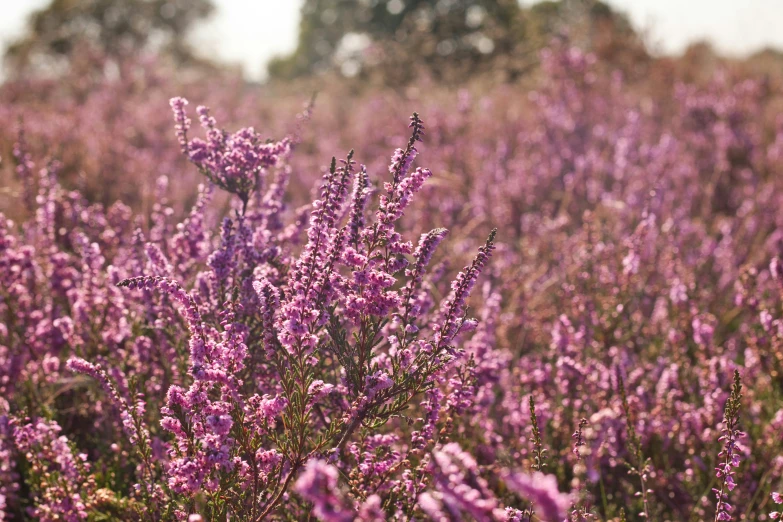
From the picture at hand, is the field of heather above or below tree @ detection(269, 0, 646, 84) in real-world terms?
A: below

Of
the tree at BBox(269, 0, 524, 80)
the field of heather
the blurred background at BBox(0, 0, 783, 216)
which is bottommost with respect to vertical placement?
the field of heather

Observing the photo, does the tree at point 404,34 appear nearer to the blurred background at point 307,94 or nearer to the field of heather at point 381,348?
the blurred background at point 307,94

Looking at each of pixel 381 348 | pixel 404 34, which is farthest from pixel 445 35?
pixel 381 348

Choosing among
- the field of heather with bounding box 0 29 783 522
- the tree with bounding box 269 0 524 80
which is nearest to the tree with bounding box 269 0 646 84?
the tree with bounding box 269 0 524 80

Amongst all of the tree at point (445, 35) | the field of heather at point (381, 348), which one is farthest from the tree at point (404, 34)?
the field of heather at point (381, 348)

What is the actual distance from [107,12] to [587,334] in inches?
1934

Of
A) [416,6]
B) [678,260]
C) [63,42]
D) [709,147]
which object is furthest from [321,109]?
[63,42]

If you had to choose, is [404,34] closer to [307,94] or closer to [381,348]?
[307,94]

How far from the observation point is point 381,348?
2871 mm

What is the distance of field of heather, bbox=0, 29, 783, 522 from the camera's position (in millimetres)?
1707

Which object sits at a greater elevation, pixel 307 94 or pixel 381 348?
pixel 307 94

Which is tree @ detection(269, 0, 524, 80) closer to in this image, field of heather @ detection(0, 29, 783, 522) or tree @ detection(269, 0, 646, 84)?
tree @ detection(269, 0, 646, 84)

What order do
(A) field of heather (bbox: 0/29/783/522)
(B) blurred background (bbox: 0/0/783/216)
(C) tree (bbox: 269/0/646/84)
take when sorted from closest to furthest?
(A) field of heather (bbox: 0/29/783/522) → (B) blurred background (bbox: 0/0/783/216) → (C) tree (bbox: 269/0/646/84)

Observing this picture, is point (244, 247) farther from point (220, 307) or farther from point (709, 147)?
point (709, 147)
